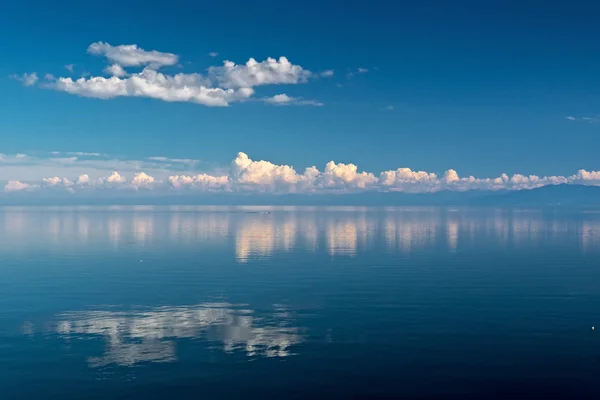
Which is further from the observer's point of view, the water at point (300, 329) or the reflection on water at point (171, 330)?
the reflection on water at point (171, 330)

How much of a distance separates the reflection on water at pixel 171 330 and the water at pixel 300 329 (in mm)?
204

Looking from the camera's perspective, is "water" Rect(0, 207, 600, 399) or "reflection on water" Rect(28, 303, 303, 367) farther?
"reflection on water" Rect(28, 303, 303, 367)

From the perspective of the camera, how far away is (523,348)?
4641 cm

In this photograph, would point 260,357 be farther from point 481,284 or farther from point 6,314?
point 481,284

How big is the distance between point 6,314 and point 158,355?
25995 millimetres

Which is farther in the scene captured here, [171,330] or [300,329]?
[300,329]

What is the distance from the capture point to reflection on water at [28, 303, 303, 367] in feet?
148

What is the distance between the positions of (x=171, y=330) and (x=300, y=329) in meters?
13.1

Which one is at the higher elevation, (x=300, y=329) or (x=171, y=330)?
(x=171, y=330)

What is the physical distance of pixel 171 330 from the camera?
52.1 metres

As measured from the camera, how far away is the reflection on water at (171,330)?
1779 inches

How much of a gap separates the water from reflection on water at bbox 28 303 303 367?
204 mm

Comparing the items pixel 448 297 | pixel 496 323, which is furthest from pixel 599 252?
pixel 496 323

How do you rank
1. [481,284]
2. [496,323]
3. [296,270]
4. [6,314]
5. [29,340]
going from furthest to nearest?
[296,270] → [481,284] → [6,314] → [496,323] → [29,340]
